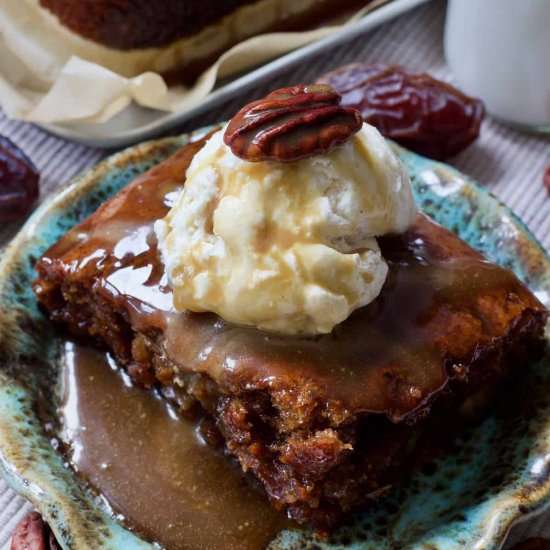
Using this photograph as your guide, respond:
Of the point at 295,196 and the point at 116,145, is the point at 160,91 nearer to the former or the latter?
the point at 116,145

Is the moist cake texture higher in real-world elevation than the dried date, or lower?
higher

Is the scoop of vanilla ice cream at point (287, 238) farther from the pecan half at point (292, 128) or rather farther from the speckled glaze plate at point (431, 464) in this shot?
the speckled glaze plate at point (431, 464)

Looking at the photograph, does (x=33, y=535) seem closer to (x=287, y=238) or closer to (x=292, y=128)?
(x=287, y=238)

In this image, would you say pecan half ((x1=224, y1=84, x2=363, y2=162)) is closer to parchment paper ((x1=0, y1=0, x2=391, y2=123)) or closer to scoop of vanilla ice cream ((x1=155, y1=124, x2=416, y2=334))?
scoop of vanilla ice cream ((x1=155, y1=124, x2=416, y2=334))

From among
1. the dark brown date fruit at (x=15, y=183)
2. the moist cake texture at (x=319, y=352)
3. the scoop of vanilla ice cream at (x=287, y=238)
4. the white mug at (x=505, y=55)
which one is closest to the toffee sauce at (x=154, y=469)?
the moist cake texture at (x=319, y=352)

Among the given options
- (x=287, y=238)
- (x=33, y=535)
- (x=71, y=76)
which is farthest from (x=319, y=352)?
(x=71, y=76)

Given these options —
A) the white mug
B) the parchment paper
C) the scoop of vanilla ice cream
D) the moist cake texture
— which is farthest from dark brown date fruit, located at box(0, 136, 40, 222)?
the white mug
